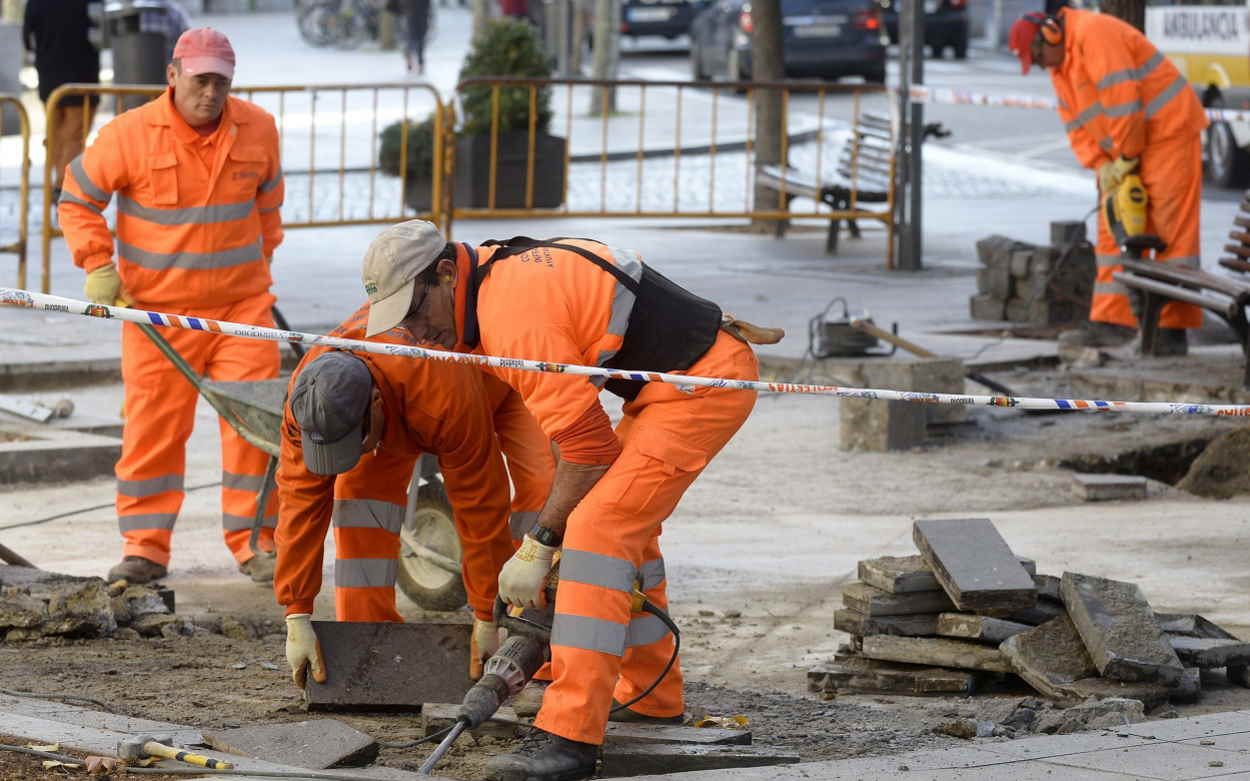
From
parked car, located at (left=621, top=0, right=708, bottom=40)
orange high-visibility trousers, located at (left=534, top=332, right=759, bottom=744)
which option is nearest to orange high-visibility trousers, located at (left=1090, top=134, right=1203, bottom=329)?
orange high-visibility trousers, located at (left=534, top=332, right=759, bottom=744)

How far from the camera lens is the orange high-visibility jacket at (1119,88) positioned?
10250mm

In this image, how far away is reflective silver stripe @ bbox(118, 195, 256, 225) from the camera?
689 centimetres

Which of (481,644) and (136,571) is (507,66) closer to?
(136,571)

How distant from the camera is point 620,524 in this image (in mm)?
4652

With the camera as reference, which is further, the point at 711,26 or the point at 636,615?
the point at 711,26

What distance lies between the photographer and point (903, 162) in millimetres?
13883

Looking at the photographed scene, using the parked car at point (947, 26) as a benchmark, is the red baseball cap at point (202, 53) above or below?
below

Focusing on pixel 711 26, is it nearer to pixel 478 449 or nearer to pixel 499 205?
pixel 499 205

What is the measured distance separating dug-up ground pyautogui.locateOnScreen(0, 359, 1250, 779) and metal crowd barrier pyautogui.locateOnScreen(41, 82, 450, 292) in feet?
7.60

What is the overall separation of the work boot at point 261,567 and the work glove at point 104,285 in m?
1.03

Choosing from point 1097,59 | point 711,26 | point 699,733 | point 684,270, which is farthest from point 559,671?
point 711,26

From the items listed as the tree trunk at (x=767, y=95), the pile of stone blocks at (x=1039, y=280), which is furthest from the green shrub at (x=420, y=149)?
the pile of stone blocks at (x=1039, y=280)

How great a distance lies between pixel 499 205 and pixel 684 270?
2.51 m

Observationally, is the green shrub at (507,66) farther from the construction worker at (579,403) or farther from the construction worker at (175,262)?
the construction worker at (579,403)
